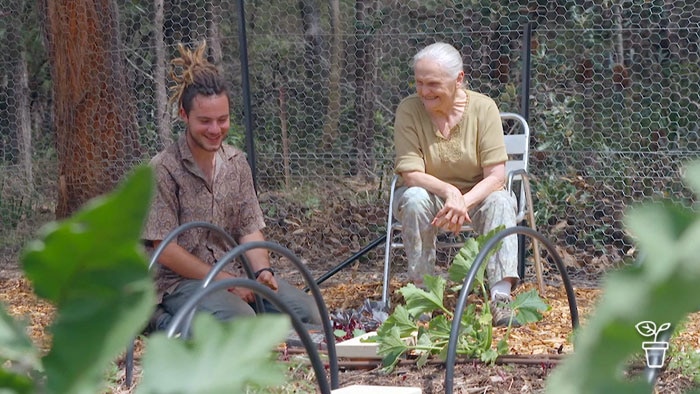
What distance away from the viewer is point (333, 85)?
6430 millimetres

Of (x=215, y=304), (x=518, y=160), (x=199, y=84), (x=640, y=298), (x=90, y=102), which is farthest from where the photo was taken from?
(x=90, y=102)

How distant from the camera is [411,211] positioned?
4832 mm

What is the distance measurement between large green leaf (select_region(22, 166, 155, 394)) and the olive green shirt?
15.3 ft

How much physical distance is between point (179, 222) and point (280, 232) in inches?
89.9

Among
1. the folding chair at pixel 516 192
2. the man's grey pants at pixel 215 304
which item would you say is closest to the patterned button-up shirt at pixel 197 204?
the man's grey pants at pixel 215 304

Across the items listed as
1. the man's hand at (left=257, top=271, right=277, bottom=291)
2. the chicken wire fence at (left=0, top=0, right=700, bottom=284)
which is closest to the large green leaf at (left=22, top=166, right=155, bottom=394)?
the man's hand at (left=257, top=271, right=277, bottom=291)

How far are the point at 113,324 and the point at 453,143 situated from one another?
4.78 meters

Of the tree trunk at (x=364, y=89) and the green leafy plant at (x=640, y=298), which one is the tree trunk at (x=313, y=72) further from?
the green leafy plant at (x=640, y=298)

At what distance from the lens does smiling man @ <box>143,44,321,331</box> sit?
14.1 feet

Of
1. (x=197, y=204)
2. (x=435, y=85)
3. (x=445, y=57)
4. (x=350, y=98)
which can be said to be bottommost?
(x=197, y=204)

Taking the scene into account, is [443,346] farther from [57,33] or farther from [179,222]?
A: [57,33]

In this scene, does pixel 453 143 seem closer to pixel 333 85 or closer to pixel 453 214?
pixel 453 214

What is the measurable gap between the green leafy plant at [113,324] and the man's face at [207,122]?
4235 millimetres

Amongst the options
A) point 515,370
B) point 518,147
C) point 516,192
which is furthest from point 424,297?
point 516,192
